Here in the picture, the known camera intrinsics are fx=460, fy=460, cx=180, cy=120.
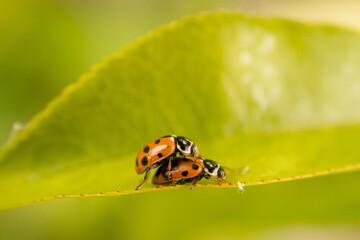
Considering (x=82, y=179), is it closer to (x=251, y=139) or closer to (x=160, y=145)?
(x=160, y=145)

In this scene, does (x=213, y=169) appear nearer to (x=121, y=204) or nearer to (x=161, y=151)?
(x=161, y=151)

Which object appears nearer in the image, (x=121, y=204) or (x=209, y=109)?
(x=209, y=109)

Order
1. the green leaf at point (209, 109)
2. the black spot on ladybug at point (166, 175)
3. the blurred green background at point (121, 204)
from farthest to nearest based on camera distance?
1. the blurred green background at point (121, 204)
2. the black spot on ladybug at point (166, 175)
3. the green leaf at point (209, 109)

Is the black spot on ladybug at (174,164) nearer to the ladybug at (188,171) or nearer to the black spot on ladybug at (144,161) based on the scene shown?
the ladybug at (188,171)

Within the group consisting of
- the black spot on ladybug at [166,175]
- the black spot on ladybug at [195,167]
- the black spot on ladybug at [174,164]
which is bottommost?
the black spot on ladybug at [166,175]

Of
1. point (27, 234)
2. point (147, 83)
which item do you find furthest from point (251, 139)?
point (27, 234)

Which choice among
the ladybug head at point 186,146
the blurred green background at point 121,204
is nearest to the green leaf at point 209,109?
the ladybug head at point 186,146

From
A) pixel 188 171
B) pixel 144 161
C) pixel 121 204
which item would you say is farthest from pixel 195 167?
pixel 121 204
